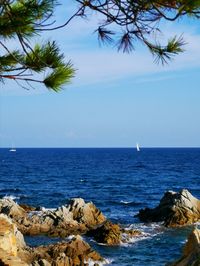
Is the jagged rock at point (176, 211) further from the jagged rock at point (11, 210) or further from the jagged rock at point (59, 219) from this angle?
the jagged rock at point (11, 210)

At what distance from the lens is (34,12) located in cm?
567

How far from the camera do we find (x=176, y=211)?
39906 mm

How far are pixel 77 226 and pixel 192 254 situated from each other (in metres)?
29.5

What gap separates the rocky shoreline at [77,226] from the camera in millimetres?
23739

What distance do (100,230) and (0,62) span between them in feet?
87.1

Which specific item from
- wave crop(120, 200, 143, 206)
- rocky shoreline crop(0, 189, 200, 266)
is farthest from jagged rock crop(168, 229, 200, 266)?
wave crop(120, 200, 143, 206)

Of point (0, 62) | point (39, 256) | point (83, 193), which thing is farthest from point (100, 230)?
point (83, 193)

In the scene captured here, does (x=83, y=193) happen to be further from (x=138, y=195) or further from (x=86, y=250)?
(x=86, y=250)

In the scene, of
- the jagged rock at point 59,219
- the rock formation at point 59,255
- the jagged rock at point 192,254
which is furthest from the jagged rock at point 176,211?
the jagged rock at point 192,254

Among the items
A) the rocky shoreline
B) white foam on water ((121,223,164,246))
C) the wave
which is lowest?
white foam on water ((121,223,164,246))

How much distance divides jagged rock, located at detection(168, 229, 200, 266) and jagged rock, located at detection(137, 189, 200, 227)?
3069 centimetres

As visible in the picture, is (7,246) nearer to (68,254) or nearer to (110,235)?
(68,254)

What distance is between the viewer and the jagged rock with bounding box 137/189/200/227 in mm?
38938

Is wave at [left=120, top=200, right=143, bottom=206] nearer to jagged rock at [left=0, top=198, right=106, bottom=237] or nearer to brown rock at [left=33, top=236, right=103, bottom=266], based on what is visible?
jagged rock at [left=0, top=198, right=106, bottom=237]
